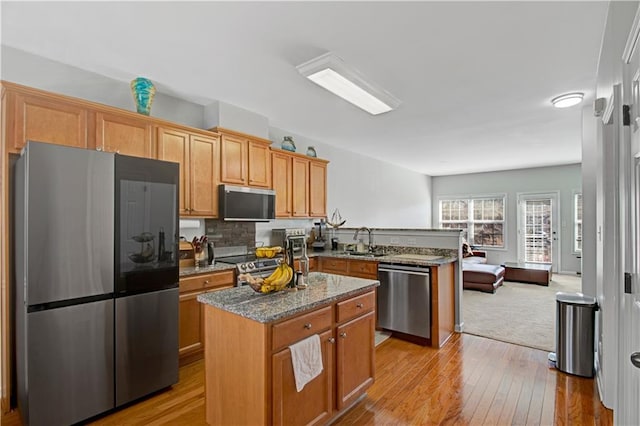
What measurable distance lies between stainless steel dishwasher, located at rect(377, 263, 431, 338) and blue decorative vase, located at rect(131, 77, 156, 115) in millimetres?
2987

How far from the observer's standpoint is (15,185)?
2301 millimetres

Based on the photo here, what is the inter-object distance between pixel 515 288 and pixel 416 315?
3.79 metres

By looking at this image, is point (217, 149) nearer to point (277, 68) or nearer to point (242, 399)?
point (277, 68)

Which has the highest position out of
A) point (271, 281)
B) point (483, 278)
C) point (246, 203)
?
point (246, 203)

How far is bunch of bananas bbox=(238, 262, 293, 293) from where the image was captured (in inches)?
78.2

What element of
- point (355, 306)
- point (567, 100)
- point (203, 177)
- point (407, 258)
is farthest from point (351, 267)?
point (567, 100)

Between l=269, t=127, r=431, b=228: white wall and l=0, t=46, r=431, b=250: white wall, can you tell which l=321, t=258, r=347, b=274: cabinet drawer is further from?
l=269, t=127, r=431, b=228: white wall

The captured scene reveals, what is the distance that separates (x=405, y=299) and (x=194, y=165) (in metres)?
2.75

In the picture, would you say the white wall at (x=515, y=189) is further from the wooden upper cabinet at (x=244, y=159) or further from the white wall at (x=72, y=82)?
the white wall at (x=72, y=82)

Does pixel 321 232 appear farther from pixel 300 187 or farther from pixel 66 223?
pixel 66 223

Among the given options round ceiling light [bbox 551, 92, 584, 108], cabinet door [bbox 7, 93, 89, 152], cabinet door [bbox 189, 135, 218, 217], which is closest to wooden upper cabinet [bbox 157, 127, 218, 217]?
cabinet door [bbox 189, 135, 218, 217]

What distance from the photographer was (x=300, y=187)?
4.69 meters

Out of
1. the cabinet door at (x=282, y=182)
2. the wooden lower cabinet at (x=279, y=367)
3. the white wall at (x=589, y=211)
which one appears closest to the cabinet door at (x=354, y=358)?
the wooden lower cabinet at (x=279, y=367)

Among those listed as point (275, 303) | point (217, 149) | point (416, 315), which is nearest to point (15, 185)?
point (217, 149)
